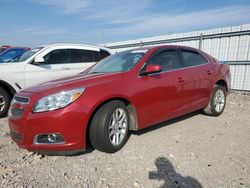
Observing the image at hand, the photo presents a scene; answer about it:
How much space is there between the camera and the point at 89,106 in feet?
10.2

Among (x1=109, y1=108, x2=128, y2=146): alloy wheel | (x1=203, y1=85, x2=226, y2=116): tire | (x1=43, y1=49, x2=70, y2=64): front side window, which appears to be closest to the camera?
(x1=109, y1=108, x2=128, y2=146): alloy wheel

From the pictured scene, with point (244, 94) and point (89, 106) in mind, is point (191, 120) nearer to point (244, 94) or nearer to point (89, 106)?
point (89, 106)

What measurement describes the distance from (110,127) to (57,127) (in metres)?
0.77

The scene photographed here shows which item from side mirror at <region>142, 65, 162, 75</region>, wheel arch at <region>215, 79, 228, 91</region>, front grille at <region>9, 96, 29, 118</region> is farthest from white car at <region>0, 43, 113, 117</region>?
wheel arch at <region>215, 79, 228, 91</region>

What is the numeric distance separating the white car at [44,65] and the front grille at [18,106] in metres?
2.55

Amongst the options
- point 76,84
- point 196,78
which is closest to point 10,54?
point 76,84

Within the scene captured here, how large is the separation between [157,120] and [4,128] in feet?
10.5

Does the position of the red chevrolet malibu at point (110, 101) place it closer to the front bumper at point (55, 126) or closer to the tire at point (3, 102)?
the front bumper at point (55, 126)

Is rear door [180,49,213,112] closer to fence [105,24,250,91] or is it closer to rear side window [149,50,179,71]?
rear side window [149,50,179,71]

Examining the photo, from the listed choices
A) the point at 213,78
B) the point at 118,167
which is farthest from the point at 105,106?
the point at 213,78

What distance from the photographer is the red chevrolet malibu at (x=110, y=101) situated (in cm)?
305

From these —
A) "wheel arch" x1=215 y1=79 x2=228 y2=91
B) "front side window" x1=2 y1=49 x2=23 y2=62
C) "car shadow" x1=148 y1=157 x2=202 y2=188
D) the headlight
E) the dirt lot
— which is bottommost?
the dirt lot

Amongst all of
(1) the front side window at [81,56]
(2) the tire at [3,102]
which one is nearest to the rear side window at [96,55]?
(1) the front side window at [81,56]

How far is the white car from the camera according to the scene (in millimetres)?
5668
